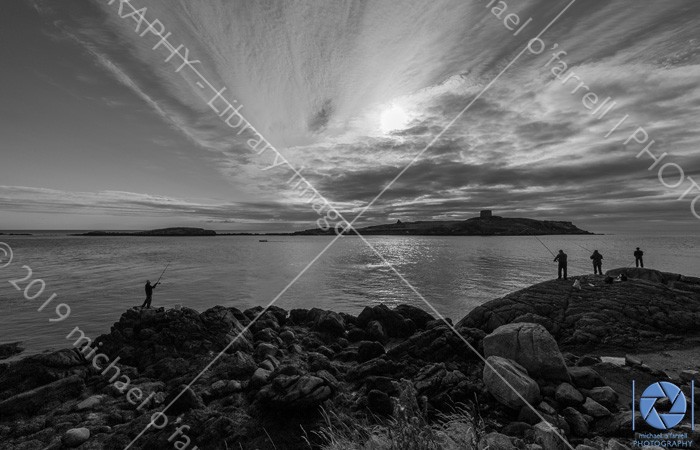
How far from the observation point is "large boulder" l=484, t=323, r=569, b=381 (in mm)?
9711

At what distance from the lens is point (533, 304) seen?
1844 cm

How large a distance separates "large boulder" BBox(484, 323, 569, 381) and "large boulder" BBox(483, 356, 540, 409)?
0.68 meters

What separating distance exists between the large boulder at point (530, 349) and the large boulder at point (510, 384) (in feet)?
Answer: 2.23

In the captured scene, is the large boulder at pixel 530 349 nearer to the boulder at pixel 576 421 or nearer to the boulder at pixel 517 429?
the boulder at pixel 576 421

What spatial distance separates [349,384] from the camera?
37.2 feet

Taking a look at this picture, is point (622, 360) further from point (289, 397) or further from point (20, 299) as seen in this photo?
point (20, 299)

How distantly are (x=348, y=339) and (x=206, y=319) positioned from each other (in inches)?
297

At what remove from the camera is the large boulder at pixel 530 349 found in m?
9.71

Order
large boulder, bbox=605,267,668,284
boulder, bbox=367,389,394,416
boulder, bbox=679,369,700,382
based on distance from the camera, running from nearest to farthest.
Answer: boulder, bbox=367,389,394,416 < boulder, bbox=679,369,700,382 < large boulder, bbox=605,267,668,284

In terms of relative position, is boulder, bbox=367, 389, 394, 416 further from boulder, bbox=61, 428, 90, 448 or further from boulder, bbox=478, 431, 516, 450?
boulder, bbox=61, 428, 90, 448

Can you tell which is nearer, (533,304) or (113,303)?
(533,304)

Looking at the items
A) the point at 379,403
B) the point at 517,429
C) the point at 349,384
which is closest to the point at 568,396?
the point at 517,429

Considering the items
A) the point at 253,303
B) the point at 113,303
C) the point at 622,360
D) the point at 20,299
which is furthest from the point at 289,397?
the point at 20,299

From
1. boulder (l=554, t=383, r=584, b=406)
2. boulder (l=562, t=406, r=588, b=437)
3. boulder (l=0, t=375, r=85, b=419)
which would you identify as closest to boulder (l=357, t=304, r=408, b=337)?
boulder (l=554, t=383, r=584, b=406)
